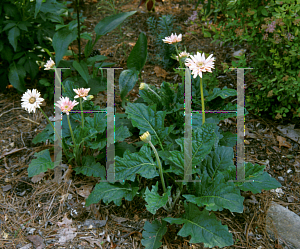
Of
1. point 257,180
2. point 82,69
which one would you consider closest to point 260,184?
point 257,180

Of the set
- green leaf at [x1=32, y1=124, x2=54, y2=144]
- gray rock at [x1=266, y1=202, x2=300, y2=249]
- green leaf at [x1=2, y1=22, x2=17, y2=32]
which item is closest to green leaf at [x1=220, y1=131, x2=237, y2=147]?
gray rock at [x1=266, y1=202, x2=300, y2=249]

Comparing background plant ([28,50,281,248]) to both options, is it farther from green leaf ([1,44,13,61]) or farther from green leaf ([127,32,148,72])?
green leaf ([1,44,13,61])

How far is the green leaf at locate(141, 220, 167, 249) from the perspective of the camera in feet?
4.58

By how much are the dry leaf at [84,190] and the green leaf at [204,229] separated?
0.57 metres

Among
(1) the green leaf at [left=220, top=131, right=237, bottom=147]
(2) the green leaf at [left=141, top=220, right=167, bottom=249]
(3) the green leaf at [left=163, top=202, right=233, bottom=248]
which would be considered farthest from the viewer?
(1) the green leaf at [left=220, top=131, right=237, bottom=147]

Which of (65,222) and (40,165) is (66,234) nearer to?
(65,222)

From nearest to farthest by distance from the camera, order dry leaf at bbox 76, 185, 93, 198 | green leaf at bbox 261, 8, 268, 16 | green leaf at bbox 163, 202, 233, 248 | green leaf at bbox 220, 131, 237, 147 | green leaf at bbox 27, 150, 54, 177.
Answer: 1. green leaf at bbox 163, 202, 233, 248
2. green leaf at bbox 27, 150, 54, 177
3. dry leaf at bbox 76, 185, 93, 198
4. green leaf at bbox 220, 131, 237, 147
5. green leaf at bbox 261, 8, 268, 16

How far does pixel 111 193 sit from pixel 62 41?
3.54ft

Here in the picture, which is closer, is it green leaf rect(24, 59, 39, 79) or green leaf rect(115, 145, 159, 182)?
green leaf rect(115, 145, 159, 182)

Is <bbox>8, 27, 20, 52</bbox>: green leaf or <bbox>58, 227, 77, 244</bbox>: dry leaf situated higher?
<bbox>8, 27, 20, 52</bbox>: green leaf

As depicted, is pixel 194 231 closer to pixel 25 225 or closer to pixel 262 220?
pixel 262 220

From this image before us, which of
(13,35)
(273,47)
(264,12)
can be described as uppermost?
(264,12)

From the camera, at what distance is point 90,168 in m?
1.72

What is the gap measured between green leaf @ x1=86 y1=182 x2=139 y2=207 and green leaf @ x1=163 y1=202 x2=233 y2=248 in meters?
0.27
